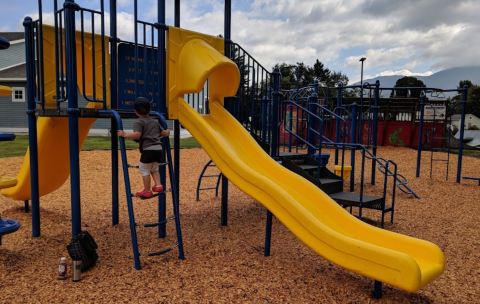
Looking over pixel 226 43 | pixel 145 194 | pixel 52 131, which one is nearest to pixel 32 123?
pixel 52 131

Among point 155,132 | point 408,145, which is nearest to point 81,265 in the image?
point 155,132

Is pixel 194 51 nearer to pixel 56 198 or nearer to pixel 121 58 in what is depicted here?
pixel 121 58

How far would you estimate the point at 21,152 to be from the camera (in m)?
14.8

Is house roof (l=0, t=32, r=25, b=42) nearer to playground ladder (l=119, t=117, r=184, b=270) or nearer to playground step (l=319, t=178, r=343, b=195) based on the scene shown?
playground ladder (l=119, t=117, r=184, b=270)

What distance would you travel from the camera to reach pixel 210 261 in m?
4.09

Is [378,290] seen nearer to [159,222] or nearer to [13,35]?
[159,222]

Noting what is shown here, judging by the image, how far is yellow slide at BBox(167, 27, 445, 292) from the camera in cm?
311

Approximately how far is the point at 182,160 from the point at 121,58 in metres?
9.68

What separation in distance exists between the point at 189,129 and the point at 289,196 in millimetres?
A: 1620

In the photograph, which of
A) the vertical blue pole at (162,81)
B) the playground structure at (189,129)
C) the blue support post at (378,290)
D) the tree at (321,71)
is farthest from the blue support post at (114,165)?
the tree at (321,71)

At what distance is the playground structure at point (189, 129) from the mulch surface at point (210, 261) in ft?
1.03

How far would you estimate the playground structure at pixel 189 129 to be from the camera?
340cm

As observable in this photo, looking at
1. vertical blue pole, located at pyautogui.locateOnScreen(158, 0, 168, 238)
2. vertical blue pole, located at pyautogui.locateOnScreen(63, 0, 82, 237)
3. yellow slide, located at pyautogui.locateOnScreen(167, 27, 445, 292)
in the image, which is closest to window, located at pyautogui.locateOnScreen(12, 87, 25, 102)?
yellow slide, located at pyautogui.locateOnScreen(167, 27, 445, 292)

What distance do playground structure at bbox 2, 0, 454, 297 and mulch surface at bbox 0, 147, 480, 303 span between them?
314mm
